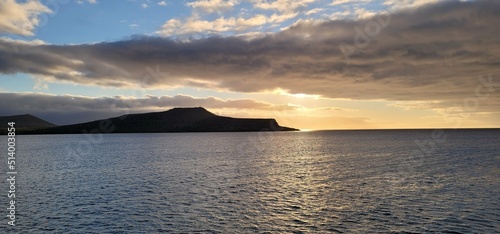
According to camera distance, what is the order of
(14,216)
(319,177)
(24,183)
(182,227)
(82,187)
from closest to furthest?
(182,227) → (14,216) → (82,187) → (24,183) → (319,177)

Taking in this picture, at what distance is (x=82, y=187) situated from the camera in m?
65.8

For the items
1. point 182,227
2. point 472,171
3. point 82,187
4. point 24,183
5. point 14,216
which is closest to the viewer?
point 182,227

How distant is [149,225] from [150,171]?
51267 mm

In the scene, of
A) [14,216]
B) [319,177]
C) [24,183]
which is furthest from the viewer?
[319,177]

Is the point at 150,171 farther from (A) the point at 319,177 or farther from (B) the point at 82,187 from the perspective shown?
(A) the point at 319,177

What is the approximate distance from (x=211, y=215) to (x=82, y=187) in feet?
112

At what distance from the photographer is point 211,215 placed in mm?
44406

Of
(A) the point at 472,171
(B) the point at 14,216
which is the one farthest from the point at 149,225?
(A) the point at 472,171

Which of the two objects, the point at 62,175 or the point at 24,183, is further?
the point at 62,175

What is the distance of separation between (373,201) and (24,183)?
66690 mm

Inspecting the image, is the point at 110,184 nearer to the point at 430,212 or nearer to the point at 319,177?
the point at 319,177

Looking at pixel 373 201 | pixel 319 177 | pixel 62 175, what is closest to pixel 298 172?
pixel 319 177

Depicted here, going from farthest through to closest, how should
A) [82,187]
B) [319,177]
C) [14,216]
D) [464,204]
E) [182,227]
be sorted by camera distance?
1. [319,177]
2. [82,187]
3. [464,204]
4. [14,216]
5. [182,227]

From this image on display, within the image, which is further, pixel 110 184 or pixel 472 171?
pixel 472 171
